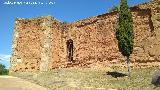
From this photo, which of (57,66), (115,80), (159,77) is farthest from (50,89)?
(57,66)

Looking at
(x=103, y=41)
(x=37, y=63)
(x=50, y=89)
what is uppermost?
(x=103, y=41)

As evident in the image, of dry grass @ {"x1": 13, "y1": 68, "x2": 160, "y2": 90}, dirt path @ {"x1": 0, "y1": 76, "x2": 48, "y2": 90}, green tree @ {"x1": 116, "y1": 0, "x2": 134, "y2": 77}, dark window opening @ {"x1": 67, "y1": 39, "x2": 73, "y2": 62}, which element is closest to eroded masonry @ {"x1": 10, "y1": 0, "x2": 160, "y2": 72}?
dark window opening @ {"x1": 67, "y1": 39, "x2": 73, "y2": 62}

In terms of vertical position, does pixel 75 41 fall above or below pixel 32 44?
above

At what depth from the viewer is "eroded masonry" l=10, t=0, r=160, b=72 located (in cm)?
2320

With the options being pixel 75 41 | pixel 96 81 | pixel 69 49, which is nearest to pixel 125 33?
pixel 96 81

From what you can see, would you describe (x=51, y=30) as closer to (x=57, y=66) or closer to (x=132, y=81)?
(x=57, y=66)

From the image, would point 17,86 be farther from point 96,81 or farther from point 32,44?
point 32,44

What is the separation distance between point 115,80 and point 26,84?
558 cm

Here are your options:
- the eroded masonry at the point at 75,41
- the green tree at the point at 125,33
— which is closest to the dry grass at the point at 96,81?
the green tree at the point at 125,33

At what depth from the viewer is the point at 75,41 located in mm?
27828

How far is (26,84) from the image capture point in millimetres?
17719

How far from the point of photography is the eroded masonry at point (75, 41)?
23203 mm

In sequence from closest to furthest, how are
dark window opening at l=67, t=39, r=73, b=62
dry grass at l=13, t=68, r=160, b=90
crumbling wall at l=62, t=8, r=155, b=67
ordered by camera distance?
1. dry grass at l=13, t=68, r=160, b=90
2. crumbling wall at l=62, t=8, r=155, b=67
3. dark window opening at l=67, t=39, r=73, b=62

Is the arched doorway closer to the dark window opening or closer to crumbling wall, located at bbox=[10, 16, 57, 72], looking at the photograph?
the dark window opening
